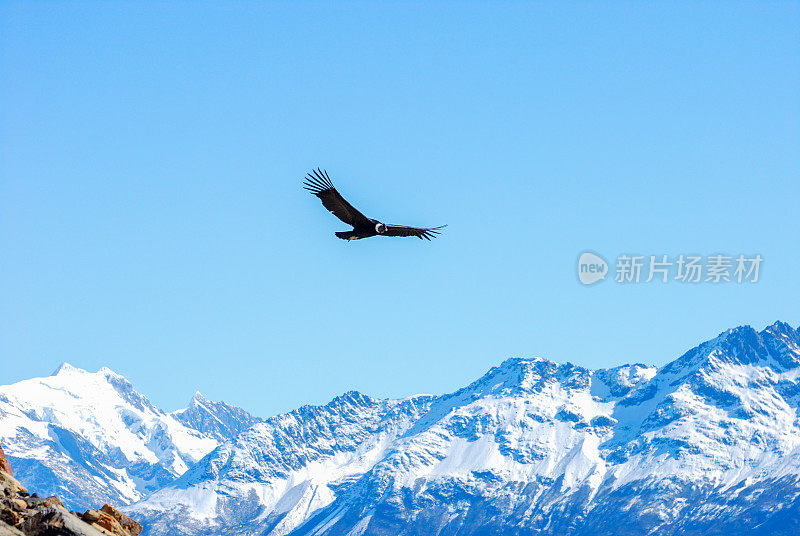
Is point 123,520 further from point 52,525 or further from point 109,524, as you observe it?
point 52,525

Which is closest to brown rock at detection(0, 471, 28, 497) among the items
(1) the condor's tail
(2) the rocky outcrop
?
(2) the rocky outcrop

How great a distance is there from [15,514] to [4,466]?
1318 centimetres

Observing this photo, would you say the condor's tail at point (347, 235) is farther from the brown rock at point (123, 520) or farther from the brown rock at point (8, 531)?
the brown rock at point (123, 520)

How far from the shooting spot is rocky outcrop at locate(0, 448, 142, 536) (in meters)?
50.2

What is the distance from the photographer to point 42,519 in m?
50.6

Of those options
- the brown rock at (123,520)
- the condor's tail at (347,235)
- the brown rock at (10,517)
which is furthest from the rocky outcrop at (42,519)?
the condor's tail at (347,235)

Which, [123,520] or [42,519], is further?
[123,520]

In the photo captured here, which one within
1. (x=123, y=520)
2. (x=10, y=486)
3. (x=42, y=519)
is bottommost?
(x=42, y=519)

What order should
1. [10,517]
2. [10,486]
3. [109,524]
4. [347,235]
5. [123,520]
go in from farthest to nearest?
1. [123,520]
2. [109,524]
3. [10,486]
4. [347,235]
5. [10,517]

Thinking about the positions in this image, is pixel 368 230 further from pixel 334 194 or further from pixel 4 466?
pixel 4 466

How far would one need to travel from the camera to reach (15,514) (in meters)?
51.1

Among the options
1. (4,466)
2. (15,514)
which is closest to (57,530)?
(15,514)

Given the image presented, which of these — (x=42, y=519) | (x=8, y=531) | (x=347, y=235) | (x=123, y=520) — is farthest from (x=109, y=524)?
(x=347, y=235)

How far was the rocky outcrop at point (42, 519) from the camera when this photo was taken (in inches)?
1977
